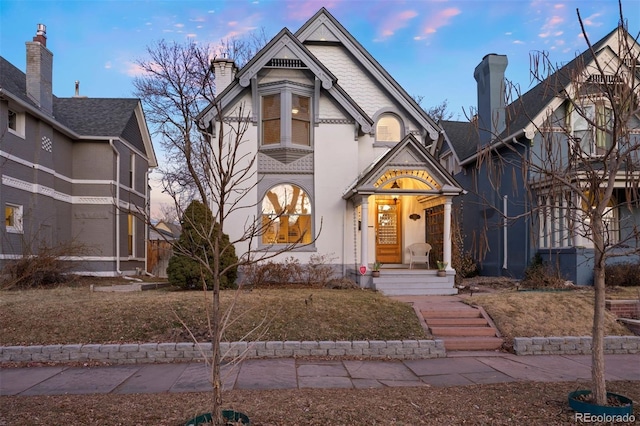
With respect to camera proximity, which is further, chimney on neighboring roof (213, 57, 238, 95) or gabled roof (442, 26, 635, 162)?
chimney on neighboring roof (213, 57, 238, 95)

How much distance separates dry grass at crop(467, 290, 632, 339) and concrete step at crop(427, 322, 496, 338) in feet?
0.95

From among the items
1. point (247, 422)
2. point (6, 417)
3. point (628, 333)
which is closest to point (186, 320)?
point (6, 417)

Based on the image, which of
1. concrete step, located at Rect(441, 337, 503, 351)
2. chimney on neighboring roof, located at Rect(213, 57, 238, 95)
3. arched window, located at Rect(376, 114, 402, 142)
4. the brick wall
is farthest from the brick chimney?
the brick wall

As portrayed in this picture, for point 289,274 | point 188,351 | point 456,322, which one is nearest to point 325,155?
point 289,274

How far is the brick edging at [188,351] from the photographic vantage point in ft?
26.1

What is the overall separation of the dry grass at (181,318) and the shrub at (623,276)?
7.17 meters

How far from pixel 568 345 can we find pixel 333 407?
216 inches

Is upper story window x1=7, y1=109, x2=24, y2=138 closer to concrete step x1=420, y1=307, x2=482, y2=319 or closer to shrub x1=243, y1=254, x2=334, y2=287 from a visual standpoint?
shrub x1=243, y1=254, x2=334, y2=287

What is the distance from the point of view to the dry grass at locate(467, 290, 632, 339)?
9312mm

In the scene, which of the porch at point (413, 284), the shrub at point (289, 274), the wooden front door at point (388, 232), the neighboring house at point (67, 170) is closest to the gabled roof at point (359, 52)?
the wooden front door at point (388, 232)

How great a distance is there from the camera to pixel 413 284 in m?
13.4

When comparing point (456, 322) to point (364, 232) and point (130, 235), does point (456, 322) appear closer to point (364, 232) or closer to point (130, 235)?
point (364, 232)

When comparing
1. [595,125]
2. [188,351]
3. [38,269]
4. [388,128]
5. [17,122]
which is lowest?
[188,351]

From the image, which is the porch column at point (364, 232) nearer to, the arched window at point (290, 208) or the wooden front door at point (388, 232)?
the arched window at point (290, 208)
